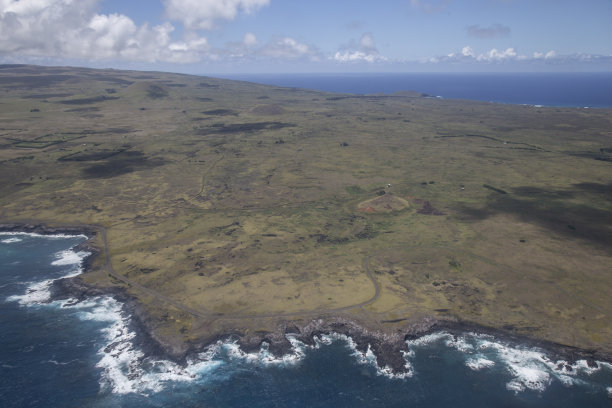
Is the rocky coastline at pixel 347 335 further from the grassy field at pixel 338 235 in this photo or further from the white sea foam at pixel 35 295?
the white sea foam at pixel 35 295

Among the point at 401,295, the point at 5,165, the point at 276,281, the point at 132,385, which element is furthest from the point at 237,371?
the point at 5,165

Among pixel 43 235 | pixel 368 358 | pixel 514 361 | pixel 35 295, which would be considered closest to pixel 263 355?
pixel 368 358

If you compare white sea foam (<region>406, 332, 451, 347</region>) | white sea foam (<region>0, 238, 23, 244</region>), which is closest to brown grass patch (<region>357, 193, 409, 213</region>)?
white sea foam (<region>406, 332, 451, 347</region>)

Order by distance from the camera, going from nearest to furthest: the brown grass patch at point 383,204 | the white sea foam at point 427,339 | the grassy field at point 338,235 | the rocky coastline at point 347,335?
1. the rocky coastline at point 347,335
2. the white sea foam at point 427,339
3. the grassy field at point 338,235
4. the brown grass patch at point 383,204

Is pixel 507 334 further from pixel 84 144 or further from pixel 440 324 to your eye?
pixel 84 144

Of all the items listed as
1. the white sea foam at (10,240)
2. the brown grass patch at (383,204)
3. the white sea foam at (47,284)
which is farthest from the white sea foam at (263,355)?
the white sea foam at (10,240)

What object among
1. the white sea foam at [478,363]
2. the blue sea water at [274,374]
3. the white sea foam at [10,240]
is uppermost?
the white sea foam at [10,240]

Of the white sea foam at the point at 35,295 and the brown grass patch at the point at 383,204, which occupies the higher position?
the brown grass patch at the point at 383,204

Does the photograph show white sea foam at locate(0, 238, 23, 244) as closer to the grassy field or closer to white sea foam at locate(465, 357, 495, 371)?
the grassy field

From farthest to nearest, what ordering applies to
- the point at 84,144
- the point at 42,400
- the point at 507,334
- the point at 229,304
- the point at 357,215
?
the point at 84,144 < the point at 357,215 < the point at 229,304 < the point at 507,334 < the point at 42,400
